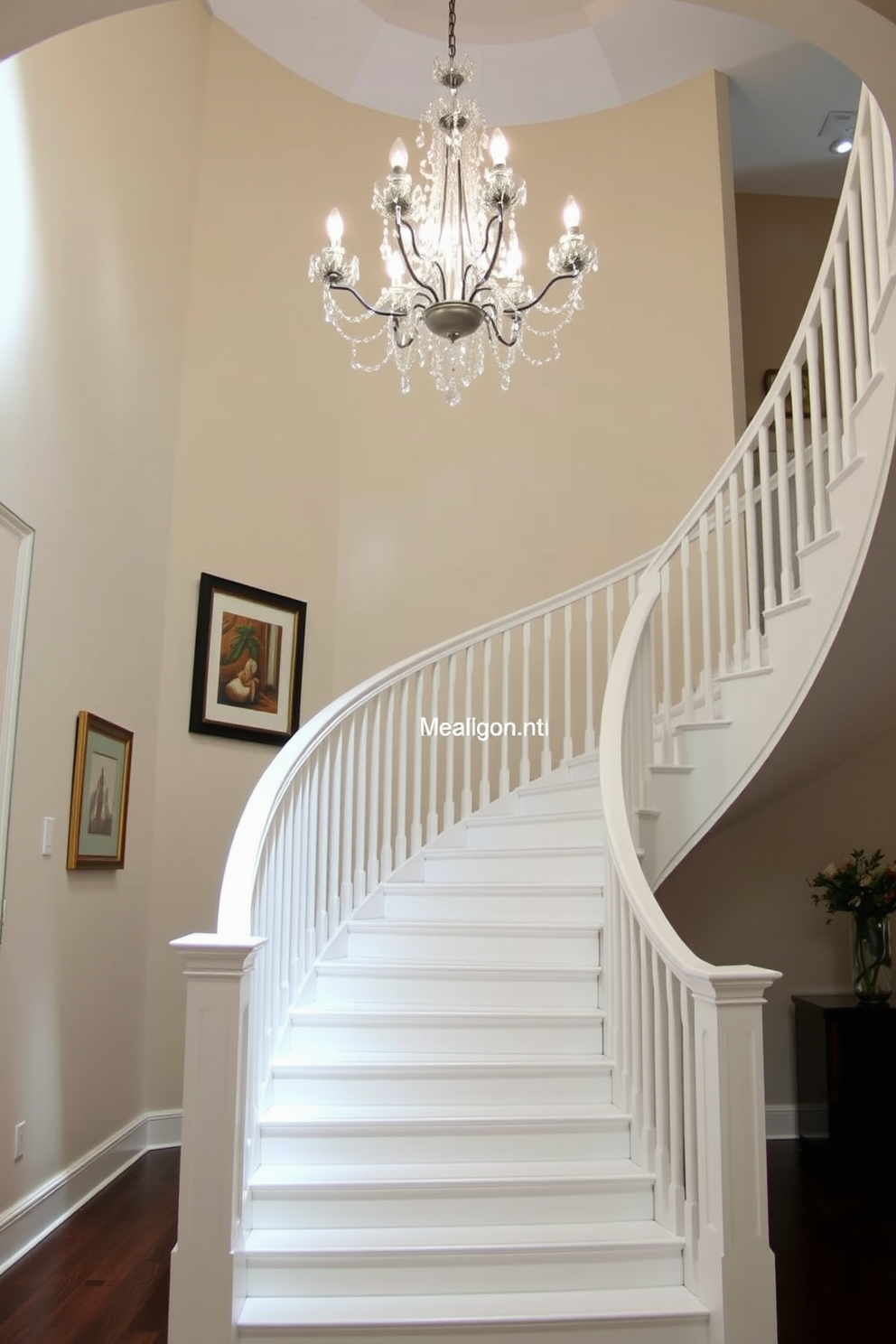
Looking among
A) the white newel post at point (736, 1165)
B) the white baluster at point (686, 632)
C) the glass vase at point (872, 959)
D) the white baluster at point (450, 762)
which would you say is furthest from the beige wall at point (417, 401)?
the white newel post at point (736, 1165)

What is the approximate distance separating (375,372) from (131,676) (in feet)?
8.05

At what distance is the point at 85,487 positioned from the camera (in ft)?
12.8

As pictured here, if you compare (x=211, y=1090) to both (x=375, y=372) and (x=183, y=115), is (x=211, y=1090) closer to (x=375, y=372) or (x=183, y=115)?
(x=375, y=372)

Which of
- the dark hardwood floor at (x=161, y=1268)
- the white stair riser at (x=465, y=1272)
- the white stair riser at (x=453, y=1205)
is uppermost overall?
the white stair riser at (x=453, y=1205)

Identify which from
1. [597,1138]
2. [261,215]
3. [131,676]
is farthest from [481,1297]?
[261,215]

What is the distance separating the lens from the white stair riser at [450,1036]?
3.50m

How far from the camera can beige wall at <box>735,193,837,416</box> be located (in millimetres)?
6605

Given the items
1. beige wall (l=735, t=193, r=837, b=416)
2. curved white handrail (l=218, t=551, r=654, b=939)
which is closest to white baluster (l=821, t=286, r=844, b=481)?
curved white handrail (l=218, t=551, r=654, b=939)

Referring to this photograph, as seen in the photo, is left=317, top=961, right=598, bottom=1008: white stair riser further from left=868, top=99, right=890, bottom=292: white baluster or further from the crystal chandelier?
left=868, top=99, right=890, bottom=292: white baluster

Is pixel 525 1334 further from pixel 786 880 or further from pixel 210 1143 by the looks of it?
pixel 786 880

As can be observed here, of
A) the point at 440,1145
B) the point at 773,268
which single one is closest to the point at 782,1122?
the point at 440,1145

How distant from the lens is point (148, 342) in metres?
4.73

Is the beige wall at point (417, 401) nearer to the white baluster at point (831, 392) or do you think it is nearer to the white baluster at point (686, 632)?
the white baluster at point (686, 632)

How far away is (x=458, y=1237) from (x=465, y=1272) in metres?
0.09
